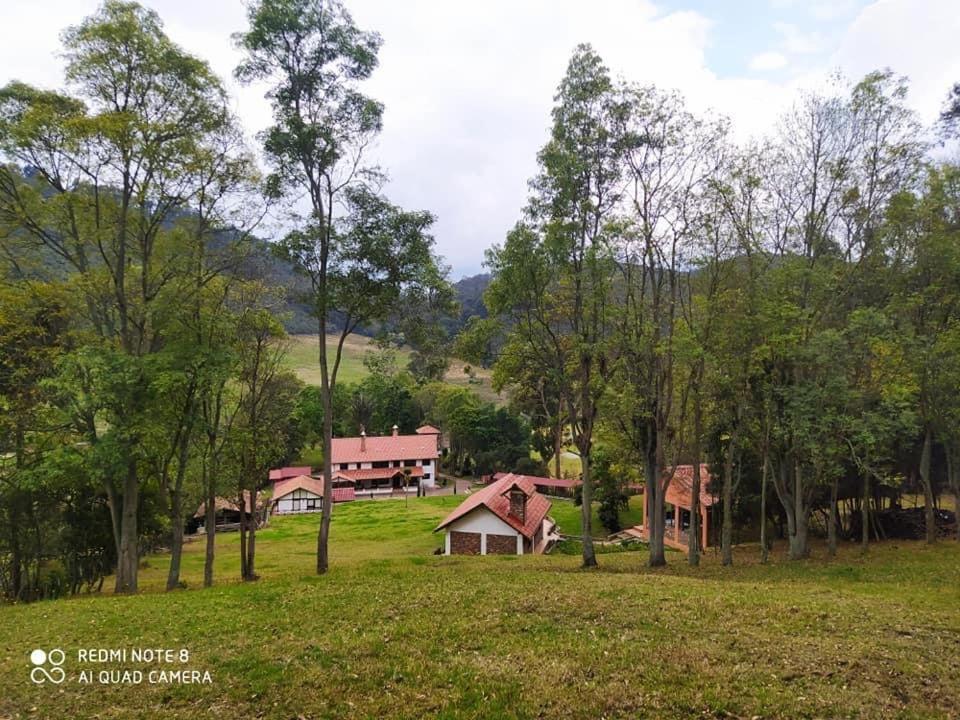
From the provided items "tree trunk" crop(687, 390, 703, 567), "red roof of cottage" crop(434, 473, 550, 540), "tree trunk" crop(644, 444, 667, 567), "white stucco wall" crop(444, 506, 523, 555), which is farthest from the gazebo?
"tree trunk" crop(644, 444, 667, 567)

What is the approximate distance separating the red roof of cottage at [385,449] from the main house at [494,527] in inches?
1407

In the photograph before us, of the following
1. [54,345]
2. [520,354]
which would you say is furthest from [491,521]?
[54,345]

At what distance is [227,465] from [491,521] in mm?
16674

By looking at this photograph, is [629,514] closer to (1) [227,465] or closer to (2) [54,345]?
(1) [227,465]

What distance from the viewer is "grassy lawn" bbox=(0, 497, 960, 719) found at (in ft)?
23.9

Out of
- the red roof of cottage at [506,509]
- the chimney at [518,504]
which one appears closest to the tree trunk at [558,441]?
the chimney at [518,504]

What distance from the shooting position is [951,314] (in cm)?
2055

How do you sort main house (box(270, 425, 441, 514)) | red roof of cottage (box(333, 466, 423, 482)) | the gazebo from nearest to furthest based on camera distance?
the gazebo → red roof of cottage (box(333, 466, 423, 482)) → main house (box(270, 425, 441, 514))

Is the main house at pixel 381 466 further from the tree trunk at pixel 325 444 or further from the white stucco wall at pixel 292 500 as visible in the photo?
the tree trunk at pixel 325 444

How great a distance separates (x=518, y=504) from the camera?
3409 cm

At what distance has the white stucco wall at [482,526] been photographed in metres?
32.7

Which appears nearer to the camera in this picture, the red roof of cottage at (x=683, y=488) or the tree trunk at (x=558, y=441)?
the tree trunk at (x=558, y=441)

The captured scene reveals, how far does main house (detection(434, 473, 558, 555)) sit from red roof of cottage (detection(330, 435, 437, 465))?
35.7 m

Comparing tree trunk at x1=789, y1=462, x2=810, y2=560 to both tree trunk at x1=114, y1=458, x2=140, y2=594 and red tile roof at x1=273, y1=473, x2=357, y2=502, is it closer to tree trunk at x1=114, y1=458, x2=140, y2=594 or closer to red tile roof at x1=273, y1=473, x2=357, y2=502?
tree trunk at x1=114, y1=458, x2=140, y2=594
